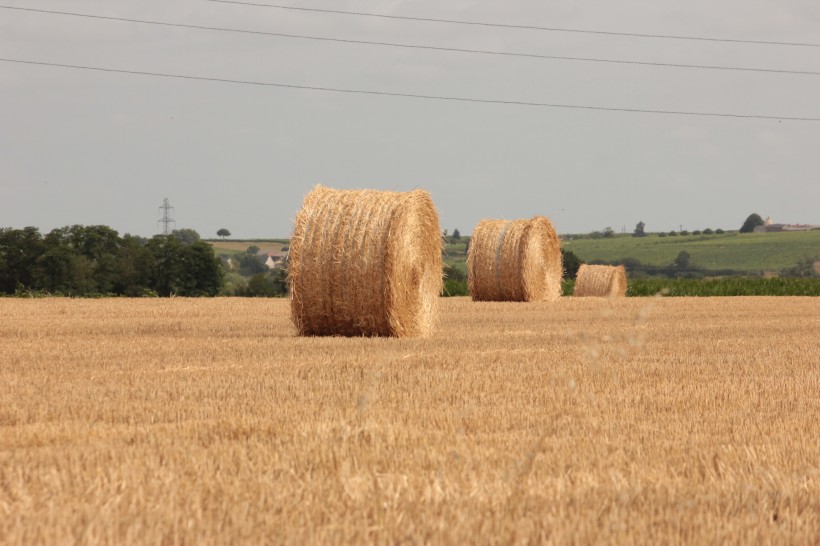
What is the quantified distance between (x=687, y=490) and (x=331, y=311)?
941cm

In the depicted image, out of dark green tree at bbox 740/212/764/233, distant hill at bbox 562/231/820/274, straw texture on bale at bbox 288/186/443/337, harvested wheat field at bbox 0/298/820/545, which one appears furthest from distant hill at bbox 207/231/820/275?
harvested wheat field at bbox 0/298/820/545

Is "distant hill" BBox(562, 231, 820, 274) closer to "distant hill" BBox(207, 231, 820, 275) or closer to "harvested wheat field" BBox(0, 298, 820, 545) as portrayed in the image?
"distant hill" BBox(207, 231, 820, 275)

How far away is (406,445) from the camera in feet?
A: 19.6

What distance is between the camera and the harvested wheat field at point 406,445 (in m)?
4.35

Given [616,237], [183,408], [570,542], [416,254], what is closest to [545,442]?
[570,542]

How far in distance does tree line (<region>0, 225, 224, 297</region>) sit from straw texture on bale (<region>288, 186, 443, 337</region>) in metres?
20.5

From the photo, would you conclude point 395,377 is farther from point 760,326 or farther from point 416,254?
point 760,326

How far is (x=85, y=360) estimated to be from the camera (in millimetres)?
10852

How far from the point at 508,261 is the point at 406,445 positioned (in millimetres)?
19185

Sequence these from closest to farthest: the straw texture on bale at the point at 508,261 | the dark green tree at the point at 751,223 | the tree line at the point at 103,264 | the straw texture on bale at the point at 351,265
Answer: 1. the straw texture on bale at the point at 351,265
2. the straw texture on bale at the point at 508,261
3. the tree line at the point at 103,264
4. the dark green tree at the point at 751,223

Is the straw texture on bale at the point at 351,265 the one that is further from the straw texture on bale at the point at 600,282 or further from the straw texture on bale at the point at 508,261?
the straw texture on bale at the point at 600,282

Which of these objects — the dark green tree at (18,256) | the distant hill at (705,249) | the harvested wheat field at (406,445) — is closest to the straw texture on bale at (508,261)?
the harvested wheat field at (406,445)

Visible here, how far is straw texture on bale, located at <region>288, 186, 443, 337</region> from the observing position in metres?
14.1

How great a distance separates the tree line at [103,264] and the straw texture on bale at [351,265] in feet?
67.3
